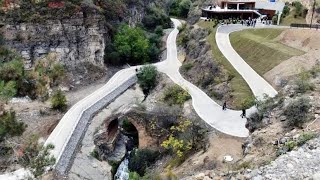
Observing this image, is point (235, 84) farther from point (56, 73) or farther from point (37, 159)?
point (56, 73)

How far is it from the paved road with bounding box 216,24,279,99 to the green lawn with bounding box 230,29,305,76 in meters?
0.70

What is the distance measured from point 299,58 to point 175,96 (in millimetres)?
14307

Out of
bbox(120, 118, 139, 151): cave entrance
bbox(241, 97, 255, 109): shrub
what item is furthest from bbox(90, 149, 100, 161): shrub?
bbox(241, 97, 255, 109): shrub

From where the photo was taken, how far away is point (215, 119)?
1512 inches

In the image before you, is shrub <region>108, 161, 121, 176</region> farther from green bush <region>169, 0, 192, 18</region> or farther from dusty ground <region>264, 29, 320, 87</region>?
green bush <region>169, 0, 192, 18</region>

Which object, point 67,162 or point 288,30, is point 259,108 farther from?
point 288,30

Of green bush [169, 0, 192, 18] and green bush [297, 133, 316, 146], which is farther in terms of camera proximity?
green bush [169, 0, 192, 18]

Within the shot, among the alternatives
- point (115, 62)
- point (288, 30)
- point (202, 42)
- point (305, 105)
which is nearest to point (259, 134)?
point (305, 105)

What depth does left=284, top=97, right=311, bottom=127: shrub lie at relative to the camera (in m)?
28.0

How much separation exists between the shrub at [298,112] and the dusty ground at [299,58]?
12842 millimetres

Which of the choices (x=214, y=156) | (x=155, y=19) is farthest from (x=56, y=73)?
(x=155, y=19)

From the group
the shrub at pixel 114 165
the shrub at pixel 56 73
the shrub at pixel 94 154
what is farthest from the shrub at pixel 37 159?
the shrub at pixel 56 73

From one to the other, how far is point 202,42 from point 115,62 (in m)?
14.3

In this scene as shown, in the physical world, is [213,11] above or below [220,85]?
above
